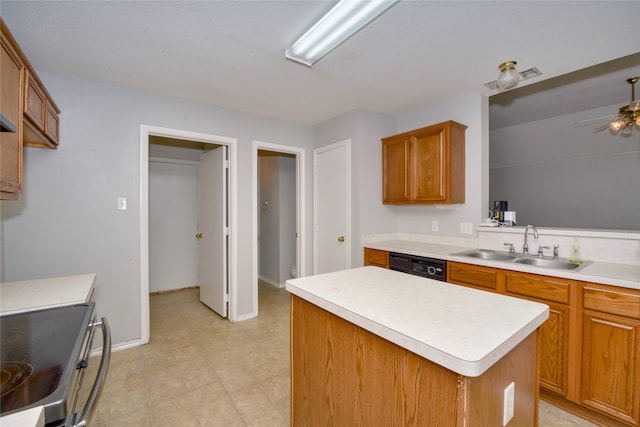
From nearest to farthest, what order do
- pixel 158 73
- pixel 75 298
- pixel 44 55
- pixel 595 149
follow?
pixel 75 298 → pixel 44 55 → pixel 158 73 → pixel 595 149

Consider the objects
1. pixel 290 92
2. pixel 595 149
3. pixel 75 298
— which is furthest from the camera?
pixel 595 149

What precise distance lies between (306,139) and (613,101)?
387cm

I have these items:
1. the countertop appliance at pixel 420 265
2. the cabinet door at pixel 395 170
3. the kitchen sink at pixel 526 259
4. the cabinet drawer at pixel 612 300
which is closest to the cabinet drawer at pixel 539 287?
the cabinet drawer at pixel 612 300

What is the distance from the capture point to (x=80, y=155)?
2.45 m

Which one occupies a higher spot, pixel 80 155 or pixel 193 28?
pixel 193 28

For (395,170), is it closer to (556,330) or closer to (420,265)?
(420,265)

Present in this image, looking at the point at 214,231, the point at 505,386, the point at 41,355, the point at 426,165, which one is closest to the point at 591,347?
the point at 505,386

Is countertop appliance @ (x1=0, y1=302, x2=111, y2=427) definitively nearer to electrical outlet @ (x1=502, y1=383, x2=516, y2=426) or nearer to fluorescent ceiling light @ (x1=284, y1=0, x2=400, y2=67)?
electrical outlet @ (x1=502, y1=383, x2=516, y2=426)

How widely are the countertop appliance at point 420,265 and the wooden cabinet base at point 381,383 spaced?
140 centimetres

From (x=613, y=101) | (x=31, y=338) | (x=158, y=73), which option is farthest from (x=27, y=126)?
(x=613, y=101)

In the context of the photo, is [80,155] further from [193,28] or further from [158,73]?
[193,28]

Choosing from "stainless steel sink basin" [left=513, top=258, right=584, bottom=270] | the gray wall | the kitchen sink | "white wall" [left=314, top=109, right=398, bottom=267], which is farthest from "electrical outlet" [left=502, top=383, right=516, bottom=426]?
the gray wall

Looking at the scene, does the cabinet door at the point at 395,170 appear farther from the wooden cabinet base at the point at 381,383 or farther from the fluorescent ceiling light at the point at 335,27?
the wooden cabinet base at the point at 381,383

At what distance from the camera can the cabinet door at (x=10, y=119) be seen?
4.44 feet
